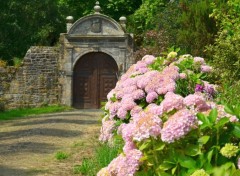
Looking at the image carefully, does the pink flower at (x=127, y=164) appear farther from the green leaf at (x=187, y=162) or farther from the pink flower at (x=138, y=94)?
the pink flower at (x=138, y=94)

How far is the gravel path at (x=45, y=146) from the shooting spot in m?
7.37

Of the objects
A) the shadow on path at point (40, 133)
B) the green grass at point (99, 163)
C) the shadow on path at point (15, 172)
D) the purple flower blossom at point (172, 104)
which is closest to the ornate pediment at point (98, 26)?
the shadow on path at point (40, 133)

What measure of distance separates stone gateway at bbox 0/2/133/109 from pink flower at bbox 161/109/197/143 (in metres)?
18.5

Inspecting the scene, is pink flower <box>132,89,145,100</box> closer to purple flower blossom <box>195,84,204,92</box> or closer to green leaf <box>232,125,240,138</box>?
purple flower blossom <box>195,84,204,92</box>

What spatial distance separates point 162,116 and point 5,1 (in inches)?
980

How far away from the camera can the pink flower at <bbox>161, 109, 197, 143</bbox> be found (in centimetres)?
316

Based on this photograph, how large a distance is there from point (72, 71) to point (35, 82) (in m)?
1.73

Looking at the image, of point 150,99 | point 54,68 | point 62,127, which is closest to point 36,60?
point 54,68

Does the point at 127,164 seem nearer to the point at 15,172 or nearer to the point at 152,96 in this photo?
the point at 152,96

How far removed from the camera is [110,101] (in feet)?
25.9

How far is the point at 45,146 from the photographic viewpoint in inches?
385

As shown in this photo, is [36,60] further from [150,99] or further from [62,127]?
[150,99]

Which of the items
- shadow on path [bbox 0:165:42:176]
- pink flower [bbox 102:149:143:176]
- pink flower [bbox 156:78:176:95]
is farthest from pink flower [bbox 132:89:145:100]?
pink flower [bbox 102:149:143:176]

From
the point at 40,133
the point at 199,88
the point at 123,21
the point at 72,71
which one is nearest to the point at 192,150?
the point at 199,88
